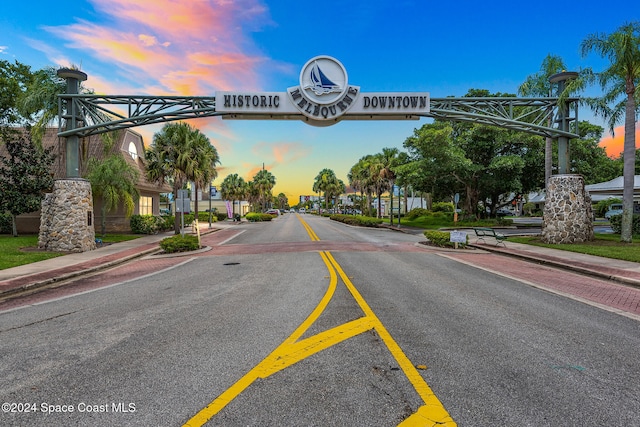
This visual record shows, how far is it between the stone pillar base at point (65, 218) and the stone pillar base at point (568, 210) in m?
21.5

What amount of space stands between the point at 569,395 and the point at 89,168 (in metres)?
24.5

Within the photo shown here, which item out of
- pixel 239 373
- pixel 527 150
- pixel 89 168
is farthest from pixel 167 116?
pixel 527 150

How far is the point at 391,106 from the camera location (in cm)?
1595

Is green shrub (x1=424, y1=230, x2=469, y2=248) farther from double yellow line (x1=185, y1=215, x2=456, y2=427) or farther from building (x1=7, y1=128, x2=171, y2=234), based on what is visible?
building (x1=7, y1=128, x2=171, y2=234)

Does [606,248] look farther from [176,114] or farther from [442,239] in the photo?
[176,114]

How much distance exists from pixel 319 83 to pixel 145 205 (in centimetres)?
2111

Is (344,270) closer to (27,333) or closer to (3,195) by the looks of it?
(27,333)

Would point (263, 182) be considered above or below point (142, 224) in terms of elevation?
above

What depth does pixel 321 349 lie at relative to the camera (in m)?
4.35

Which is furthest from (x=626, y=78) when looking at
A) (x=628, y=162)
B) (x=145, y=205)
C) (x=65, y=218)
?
(x=145, y=205)

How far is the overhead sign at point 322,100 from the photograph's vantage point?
1554cm

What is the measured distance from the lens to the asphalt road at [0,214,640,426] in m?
3.02

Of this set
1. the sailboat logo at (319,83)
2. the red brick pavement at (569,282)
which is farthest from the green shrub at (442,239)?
the sailboat logo at (319,83)

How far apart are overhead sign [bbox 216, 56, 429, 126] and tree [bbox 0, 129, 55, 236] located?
11853 millimetres
